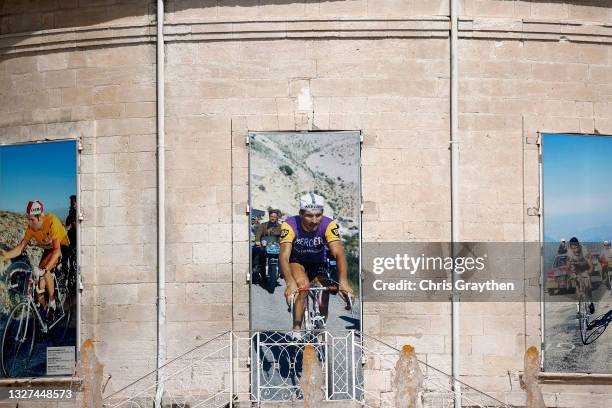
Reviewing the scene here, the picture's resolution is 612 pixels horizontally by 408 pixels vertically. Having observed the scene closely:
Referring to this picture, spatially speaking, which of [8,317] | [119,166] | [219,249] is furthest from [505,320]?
[8,317]

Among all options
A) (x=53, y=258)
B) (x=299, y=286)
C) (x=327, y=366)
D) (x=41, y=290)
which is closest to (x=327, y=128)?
(x=299, y=286)

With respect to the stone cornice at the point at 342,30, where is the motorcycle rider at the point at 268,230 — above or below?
below

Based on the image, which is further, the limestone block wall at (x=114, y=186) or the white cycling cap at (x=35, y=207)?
the white cycling cap at (x=35, y=207)

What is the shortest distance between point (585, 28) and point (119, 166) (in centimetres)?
571

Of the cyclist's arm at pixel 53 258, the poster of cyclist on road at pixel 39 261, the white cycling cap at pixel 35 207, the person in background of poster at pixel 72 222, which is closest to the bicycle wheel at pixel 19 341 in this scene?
the poster of cyclist on road at pixel 39 261

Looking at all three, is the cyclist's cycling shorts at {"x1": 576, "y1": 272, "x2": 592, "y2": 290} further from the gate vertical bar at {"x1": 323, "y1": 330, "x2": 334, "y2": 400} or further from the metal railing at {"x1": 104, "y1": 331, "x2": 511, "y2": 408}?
the gate vertical bar at {"x1": 323, "y1": 330, "x2": 334, "y2": 400}

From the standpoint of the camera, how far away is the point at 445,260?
16.4 m

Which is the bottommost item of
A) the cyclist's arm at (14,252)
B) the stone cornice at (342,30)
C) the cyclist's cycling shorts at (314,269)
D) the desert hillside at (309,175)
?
the cyclist's cycling shorts at (314,269)

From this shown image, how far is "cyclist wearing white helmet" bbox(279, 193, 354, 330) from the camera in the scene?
16281 mm

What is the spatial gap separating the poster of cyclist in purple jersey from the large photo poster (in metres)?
2.27

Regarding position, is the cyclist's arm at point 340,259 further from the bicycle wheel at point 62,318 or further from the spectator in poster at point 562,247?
the bicycle wheel at point 62,318

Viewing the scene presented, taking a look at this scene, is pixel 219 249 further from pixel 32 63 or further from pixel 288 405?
pixel 32 63

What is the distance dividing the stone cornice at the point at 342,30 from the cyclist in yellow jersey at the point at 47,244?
6.77 feet

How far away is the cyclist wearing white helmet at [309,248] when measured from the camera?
53.4 ft
